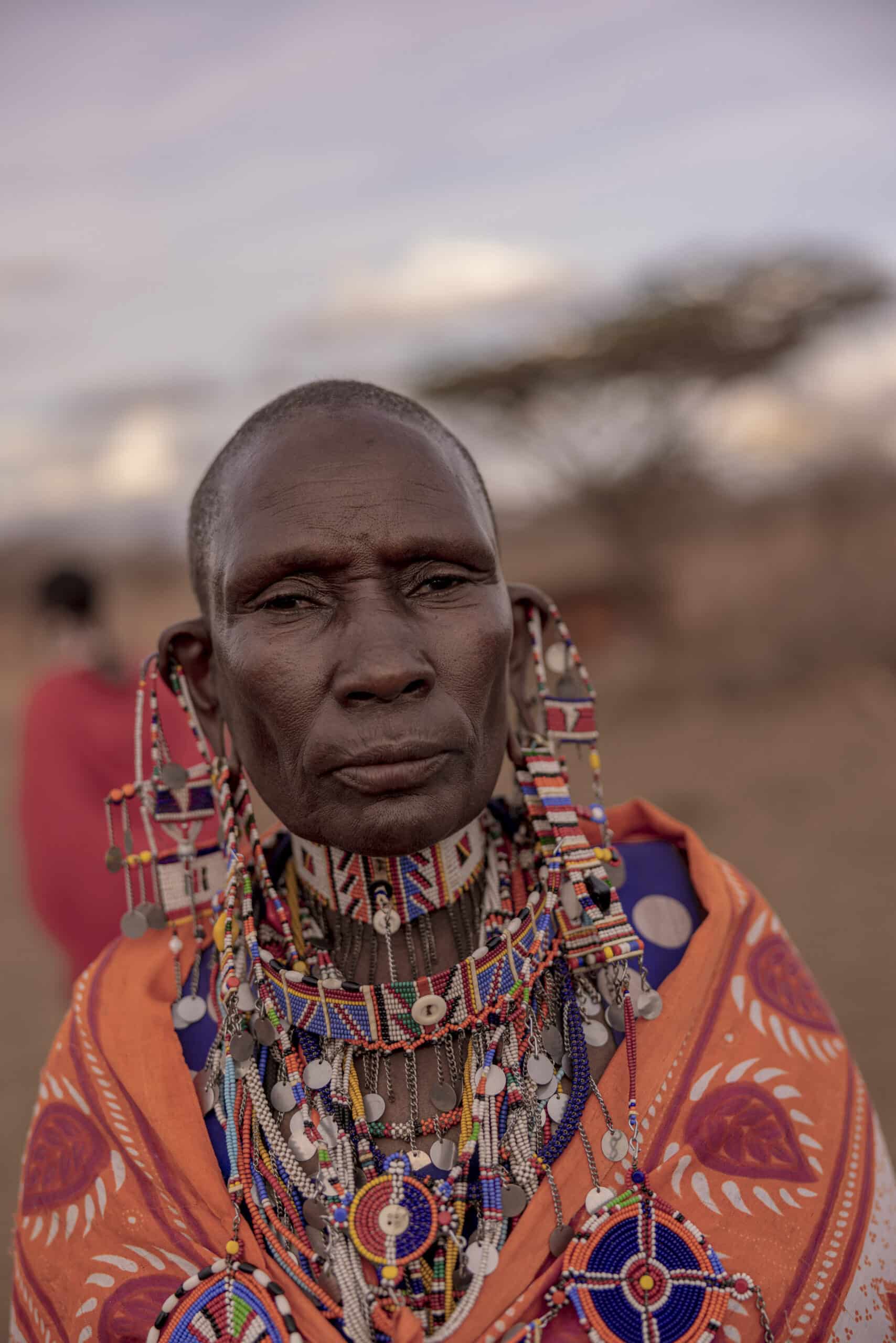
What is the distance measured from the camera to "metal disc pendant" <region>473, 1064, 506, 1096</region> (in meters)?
1.73

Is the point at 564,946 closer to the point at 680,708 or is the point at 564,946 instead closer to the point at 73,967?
the point at 73,967

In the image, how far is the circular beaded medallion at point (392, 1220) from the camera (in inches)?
63.9

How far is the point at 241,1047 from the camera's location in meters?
1.81

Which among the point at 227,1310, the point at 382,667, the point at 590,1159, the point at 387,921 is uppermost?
the point at 382,667

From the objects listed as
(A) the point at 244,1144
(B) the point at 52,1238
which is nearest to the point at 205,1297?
(A) the point at 244,1144

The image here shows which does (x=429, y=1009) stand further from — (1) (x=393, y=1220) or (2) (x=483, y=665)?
(2) (x=483, y=665)

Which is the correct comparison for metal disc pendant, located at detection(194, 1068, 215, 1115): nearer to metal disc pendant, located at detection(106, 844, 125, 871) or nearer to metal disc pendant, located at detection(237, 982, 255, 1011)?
metal disc pendant, located at detection(237, 982, 255, 1011)

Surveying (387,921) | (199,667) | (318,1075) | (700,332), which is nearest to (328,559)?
(199,667)

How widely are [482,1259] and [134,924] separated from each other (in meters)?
0.87

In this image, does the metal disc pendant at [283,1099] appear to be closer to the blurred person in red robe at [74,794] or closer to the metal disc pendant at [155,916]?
the metal disc pendant at [155,916]

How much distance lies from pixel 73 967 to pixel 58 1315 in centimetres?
242

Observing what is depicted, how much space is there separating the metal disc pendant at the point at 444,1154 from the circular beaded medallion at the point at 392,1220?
0.05 meters

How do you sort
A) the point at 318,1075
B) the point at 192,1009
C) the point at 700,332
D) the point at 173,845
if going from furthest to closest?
the point at 700,332
the point at 173,845
the point at 192,1009
the point at 318,1075

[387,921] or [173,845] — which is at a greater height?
[173,845]
